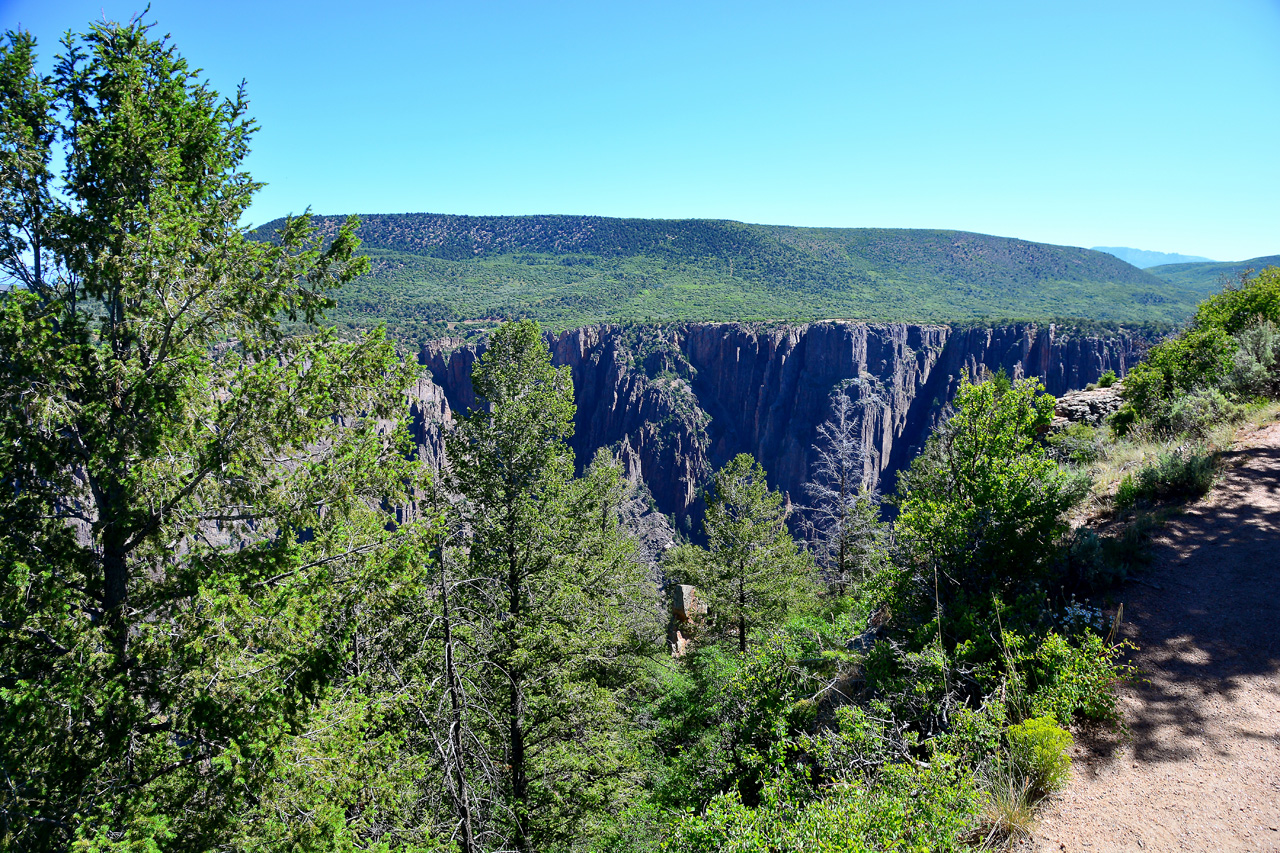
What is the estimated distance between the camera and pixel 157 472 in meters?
4.46

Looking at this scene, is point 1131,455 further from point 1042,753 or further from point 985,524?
point 1042,753

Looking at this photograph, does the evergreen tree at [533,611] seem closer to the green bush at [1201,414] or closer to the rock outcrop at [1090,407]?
the green bush at [1201,414]

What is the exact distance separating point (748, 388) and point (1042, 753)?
83969mm

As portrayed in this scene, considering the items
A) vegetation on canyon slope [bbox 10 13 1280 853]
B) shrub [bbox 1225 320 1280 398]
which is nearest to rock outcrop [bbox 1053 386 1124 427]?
shrub [bbox 1225 320 1280 398]

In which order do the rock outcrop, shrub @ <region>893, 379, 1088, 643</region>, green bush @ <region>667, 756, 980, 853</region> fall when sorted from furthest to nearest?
the rock outcrop → shrub @ <region>893, 379, 1088, 643</region> → green bush @ <region>667, 756, 980, 853</region>

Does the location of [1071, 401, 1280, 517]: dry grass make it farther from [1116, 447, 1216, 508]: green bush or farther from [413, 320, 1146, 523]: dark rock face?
[413, 320, 1146, 523]: dark rock face

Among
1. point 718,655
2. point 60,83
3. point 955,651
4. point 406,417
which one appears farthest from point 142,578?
point 718,655

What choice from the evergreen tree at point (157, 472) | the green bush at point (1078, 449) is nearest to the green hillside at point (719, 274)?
the green bush at point (1078, 449)

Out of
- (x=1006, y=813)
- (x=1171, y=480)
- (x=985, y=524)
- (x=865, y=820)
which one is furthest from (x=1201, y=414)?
(x=865, y=820)

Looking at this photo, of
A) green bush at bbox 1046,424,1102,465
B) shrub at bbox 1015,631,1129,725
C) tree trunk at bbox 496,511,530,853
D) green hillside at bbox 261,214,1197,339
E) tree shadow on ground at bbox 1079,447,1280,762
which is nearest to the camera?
tree shadow on ground at bbox 1079,447,1280,762

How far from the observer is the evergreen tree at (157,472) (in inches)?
163

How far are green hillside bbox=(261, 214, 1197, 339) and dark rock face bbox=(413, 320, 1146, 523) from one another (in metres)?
5.74

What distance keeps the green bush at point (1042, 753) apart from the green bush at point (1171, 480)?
516 centimetres

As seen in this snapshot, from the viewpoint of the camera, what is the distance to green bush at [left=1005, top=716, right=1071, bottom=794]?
4273 millimetres
